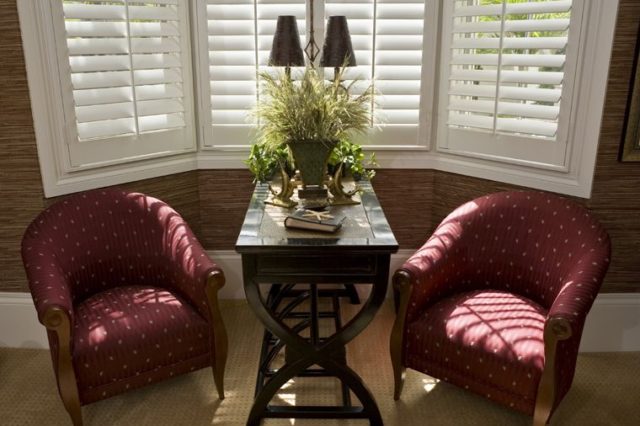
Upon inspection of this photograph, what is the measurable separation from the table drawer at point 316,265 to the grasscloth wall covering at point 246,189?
1.16m

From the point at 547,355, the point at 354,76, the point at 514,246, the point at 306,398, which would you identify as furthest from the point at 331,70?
the point at 547,355

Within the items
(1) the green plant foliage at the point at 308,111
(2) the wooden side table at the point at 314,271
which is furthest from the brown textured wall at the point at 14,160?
(2) the wooden side table at the point at 314,271

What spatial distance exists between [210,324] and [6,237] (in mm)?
1170

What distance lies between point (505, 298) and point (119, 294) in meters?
1.65

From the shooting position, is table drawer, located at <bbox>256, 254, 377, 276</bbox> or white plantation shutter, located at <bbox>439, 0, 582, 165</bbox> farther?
white plantation shutter, located at <bbox>439, 0, 582, 165</bbox>

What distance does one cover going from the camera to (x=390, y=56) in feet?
9.36

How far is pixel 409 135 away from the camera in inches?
117

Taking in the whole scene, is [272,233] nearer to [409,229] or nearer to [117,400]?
[117,400]

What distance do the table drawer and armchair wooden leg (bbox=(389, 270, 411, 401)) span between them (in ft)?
0.75

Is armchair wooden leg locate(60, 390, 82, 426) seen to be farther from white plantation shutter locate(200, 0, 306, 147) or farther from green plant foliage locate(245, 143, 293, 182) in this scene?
white plantation shutter locate(200, 0, 306, 147)

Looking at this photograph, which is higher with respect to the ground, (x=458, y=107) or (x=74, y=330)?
(x=458, y=107)

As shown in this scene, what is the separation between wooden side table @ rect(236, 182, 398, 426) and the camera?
6.36 feet

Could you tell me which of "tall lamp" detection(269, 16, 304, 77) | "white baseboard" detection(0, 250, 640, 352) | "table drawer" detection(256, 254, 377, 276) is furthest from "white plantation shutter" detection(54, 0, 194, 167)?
"table drawer" detection(256, 254, 377, 276)

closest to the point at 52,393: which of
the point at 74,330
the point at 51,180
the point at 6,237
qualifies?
the point at 74,330
